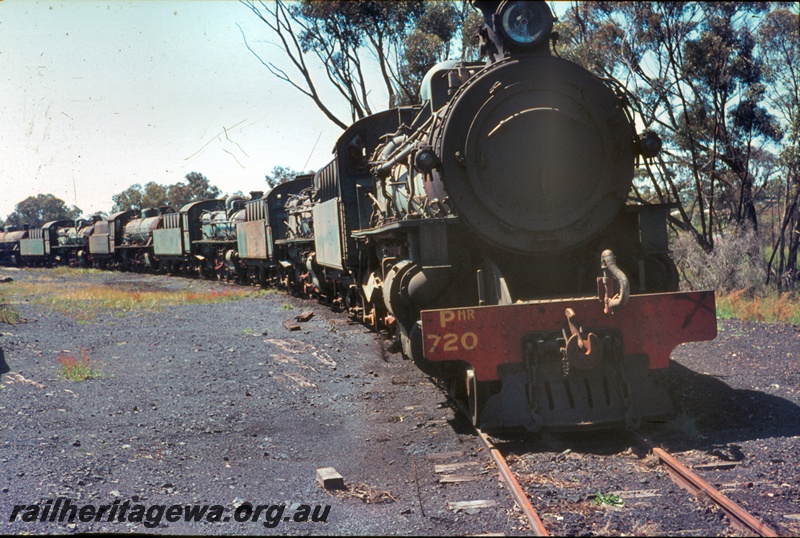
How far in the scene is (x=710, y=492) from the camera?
410 cm

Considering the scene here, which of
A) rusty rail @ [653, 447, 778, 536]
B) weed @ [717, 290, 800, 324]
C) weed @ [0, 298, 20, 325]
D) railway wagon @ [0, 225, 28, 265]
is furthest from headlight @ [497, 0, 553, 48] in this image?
railway wagon @ [0, 225, 28, 265]

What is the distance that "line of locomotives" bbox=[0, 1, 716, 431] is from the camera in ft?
17.8

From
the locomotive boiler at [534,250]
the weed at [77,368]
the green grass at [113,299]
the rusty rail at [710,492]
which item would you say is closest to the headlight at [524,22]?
the locomotive boiler at [534,250]

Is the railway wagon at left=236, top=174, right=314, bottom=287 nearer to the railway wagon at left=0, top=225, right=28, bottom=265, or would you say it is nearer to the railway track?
the railway track

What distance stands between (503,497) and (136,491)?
A: 2385 millimetres

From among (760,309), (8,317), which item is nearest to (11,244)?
(8,317)

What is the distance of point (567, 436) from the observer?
5648 mm

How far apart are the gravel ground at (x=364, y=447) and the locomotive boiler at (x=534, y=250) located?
0.44 metres

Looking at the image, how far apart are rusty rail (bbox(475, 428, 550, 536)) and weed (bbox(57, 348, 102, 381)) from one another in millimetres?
5606

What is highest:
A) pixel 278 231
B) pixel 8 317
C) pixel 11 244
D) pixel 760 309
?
pixel 11 244

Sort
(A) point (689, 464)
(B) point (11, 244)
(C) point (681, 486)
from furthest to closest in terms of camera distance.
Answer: (B) point (11, 244) < (A) point (689, 464) < (C) point (681, 486)

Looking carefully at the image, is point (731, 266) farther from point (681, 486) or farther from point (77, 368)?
point (77, 368)

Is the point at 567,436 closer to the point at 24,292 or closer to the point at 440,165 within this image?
the point at 440,165

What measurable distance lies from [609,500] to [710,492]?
1.82ft
